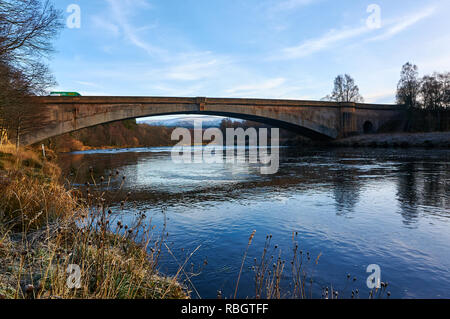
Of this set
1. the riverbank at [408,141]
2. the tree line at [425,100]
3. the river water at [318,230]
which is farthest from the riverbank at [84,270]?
the tree line at [425,100]

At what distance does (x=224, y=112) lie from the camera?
132 feet

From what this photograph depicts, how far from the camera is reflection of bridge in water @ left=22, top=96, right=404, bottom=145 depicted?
3306 centimetres

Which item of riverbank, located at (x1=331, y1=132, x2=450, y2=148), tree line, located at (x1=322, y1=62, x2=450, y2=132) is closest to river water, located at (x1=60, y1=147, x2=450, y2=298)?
riverbank, located at (x1=331, y1=132, x2=450, y2=148)

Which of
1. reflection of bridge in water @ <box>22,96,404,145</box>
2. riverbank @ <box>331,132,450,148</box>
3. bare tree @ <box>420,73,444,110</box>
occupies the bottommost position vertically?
riverbank @ <box>331,132,450,148</box>

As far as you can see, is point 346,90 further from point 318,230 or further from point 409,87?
point 318,230

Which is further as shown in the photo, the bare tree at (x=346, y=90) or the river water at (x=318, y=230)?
the bare tree at (x=346, y=90)

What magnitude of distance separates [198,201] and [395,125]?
50268 mm

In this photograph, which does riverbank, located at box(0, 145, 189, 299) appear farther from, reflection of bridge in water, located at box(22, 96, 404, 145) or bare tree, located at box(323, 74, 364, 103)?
bare tree, located at box(323, 74, 364, 103)

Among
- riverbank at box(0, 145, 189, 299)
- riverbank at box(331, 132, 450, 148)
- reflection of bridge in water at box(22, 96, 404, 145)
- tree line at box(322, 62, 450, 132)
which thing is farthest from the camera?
tree line at box(322, 62, 450, 132)

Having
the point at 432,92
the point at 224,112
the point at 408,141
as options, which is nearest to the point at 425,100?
the point at 432,92

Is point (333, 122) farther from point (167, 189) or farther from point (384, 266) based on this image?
point (384, 266)

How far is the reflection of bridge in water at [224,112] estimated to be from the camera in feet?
108

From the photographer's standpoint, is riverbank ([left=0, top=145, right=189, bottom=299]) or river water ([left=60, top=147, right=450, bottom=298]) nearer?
riverbank ([left=0, top=145, right=189, bottom=299])

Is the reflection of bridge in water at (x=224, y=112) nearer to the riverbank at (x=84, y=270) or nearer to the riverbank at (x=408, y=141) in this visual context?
the riverbank at (x=408, y=141)
